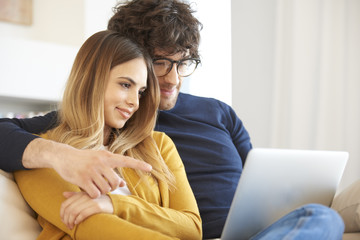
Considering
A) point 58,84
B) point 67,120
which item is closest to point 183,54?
point 67,120

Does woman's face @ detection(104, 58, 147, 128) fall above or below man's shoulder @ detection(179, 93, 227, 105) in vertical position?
above

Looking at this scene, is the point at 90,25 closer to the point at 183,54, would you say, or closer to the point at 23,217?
the point at 183,54

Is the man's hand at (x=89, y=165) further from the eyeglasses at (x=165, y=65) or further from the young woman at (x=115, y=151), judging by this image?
the eyeglasses at (x=165, y=65)

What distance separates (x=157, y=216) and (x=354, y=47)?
95.3 inches

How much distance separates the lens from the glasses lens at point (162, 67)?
1815 millimetres

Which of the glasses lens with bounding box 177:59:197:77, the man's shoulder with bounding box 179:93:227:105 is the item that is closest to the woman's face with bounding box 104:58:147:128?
the glasses lens with bounding box 177:59:197:77

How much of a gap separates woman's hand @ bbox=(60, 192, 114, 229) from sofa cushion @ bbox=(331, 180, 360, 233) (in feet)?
2.49

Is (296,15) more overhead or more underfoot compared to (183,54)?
more overhead

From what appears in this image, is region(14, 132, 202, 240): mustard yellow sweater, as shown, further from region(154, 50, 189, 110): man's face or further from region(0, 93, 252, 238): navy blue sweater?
region(154, 50, 189, 110): man's face

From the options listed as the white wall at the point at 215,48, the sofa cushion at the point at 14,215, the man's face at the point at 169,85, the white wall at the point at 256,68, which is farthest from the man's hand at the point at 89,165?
the white wall at the point at 256,68

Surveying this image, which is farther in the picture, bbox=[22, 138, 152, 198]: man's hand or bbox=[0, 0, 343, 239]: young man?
bbox=[0, 0, 343, 239]: young man

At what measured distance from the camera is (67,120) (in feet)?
4.93

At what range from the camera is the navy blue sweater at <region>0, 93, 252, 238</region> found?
1654 mm

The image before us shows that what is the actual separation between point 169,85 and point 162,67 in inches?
3.0
